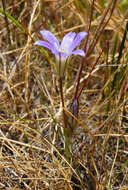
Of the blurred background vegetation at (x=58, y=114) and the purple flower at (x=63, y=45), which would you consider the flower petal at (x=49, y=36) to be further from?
the blurred background vegetation at (x=58, y=114)

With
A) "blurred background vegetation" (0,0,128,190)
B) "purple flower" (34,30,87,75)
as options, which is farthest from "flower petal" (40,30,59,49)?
"blurred background vegetation" (0,0,128,190)

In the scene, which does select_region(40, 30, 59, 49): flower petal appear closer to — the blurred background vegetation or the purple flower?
the purple flower

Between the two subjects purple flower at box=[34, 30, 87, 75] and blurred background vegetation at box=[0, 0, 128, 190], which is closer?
purple flower at box=[34, 30, 87, 75]

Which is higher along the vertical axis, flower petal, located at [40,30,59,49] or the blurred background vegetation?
flower petal, located at [40,30,59,49]

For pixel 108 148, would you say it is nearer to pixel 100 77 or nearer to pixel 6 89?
pixel 100 77

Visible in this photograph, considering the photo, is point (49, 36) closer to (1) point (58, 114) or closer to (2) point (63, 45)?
(2) point (63, 45)

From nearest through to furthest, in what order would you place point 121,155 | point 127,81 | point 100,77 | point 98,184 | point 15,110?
point 98,184 < point 127,81 < point 121,155 < point 15,110 < point 100,77

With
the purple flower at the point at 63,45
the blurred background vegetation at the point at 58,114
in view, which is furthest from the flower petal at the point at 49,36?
the blurred background vegetation at the point at 58,114

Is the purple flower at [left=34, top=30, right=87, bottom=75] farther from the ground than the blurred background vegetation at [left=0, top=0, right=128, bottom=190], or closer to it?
farther from the ground

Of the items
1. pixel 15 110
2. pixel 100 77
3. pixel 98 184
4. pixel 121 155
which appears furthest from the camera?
pixel 100 77

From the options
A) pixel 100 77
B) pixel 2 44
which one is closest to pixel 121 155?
pixel 100 77

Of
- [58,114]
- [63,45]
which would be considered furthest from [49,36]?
[58,114]
